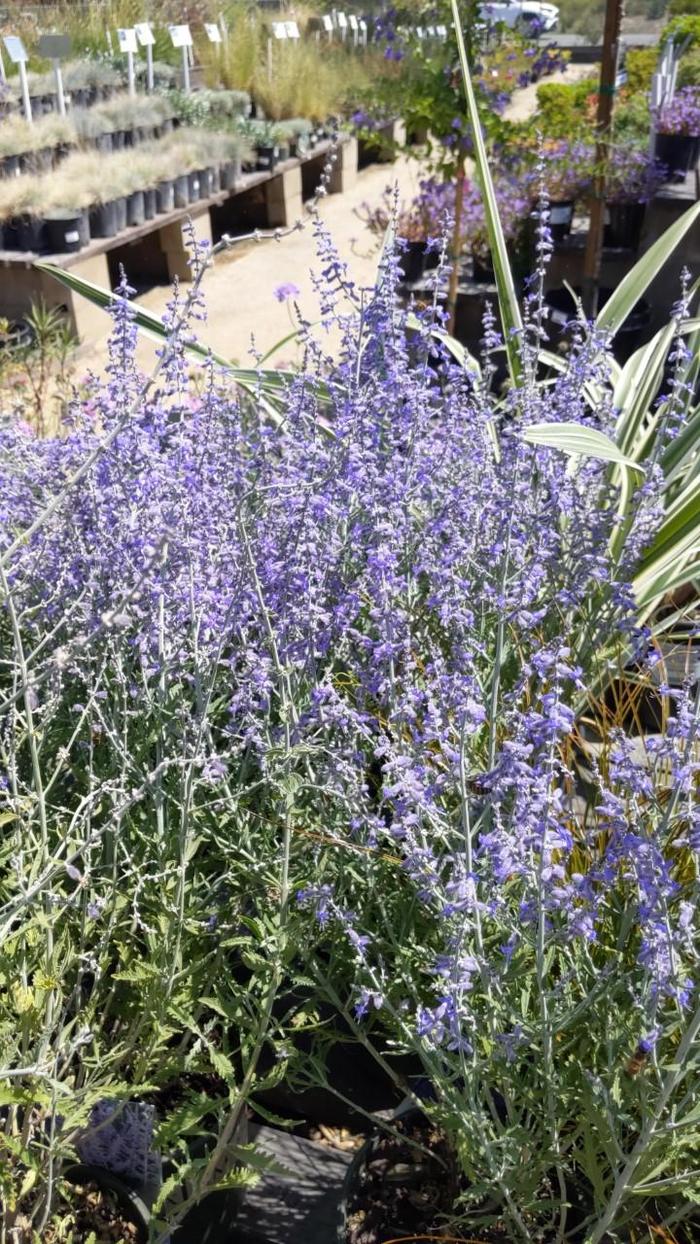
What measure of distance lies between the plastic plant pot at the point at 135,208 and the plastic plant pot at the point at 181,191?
65 centimetres

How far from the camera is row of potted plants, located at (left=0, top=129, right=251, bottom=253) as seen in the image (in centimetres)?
777

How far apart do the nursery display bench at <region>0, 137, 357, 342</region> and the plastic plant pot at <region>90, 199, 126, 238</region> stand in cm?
8

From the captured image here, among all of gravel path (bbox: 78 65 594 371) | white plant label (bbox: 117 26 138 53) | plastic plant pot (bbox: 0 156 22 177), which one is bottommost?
gravel path (bbox: 78 65 594 371)

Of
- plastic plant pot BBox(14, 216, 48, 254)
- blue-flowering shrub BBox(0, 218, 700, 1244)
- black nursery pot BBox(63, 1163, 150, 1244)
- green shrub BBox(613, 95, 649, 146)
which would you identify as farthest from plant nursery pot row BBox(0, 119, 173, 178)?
black nursery pot BBox(63, 1163, 150, 1244)

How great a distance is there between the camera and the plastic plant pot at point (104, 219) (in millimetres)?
8156

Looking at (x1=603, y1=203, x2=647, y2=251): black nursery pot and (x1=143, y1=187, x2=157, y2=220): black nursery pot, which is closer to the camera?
(x1=603, y1=203, x2=647, y2=251): black nursery pot

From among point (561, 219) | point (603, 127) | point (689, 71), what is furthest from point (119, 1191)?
point (689, 71)

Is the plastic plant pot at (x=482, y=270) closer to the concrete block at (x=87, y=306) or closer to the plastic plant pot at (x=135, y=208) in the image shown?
the concrete block at (x=87, y=306)

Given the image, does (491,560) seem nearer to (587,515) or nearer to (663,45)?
(587,515)

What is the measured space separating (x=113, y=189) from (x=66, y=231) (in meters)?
0.76

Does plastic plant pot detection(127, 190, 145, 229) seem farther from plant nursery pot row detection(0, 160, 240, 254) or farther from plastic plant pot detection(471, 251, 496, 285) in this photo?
plastic plant pot detection(471, 251, 496, 285)

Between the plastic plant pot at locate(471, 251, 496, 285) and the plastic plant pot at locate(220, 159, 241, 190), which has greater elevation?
the plastic plant pot at locate(220, 159, 241, 190)

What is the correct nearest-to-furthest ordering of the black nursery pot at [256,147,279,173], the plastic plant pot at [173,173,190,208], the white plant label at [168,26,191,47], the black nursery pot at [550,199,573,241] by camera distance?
1. the black nursery pot at [550,199,573,241]
2. the plastic plant pot at [173,173,190,208]
3. the white plant label at [168,26,191,47]
4. the black nursery pot at [256,147,279,173]

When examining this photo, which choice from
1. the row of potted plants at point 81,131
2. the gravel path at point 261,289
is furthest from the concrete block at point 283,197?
the row of potted plants at point 81,131
